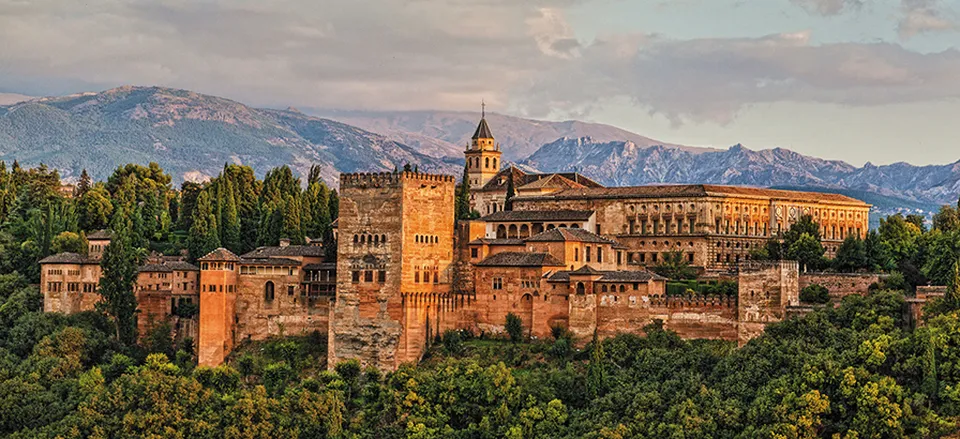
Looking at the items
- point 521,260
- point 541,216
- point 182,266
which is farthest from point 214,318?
point 541,216

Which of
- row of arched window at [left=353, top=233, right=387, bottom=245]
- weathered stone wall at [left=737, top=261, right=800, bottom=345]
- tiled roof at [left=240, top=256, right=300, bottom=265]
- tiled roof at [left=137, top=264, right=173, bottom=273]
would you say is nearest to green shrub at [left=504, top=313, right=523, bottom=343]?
row of arched window at [left=353, top=233, right=387, bottom=245]

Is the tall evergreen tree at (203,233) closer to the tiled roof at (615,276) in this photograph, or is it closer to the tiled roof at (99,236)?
the tiled roof at (99,236)

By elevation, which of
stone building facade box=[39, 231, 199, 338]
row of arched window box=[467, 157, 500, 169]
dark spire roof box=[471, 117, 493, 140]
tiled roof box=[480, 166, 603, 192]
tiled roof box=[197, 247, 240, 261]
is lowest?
stone building facade box=[39, 231, 199, 338]

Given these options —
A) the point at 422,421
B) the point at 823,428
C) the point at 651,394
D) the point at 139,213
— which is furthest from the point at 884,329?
the point at 139,213

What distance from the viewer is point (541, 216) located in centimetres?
7069

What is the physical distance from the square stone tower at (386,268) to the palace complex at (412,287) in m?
0.05

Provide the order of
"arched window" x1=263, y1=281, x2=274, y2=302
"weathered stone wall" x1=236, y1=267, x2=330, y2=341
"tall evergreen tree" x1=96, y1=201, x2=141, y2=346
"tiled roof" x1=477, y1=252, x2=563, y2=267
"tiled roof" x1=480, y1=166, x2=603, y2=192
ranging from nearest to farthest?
"tiled roof" x1=477, y1=252, x2=563, y2=267
"weathered stone wall" x1=236, y1=267, x2=330, y2=341
"arched window" x1=263, y1=281, x2=274, y2=302
"tall evergreen tree" x1=96, y1=201, x2=141, y2=346
"tiled roof" x1=480, y1=166, x2=603, y2=192

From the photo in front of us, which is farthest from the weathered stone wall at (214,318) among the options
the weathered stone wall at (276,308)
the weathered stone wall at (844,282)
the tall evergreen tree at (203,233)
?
the weathered stone wall at (844,282)

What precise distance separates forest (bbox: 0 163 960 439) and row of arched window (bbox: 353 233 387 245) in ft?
17.0

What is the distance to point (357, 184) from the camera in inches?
2317

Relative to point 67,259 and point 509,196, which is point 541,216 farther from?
point 67,259

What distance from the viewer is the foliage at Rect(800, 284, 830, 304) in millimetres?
56125

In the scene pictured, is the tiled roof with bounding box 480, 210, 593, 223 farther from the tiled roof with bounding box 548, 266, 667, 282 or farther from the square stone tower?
the tiled roof with bounding box 548, 266, 667, 282

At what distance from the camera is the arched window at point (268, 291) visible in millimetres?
61219
